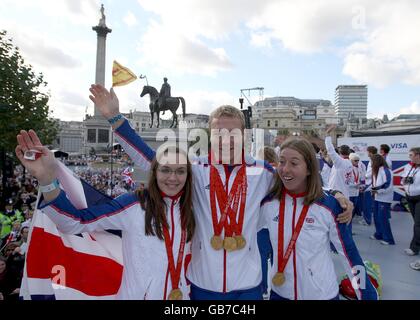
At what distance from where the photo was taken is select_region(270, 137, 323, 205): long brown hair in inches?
86.1

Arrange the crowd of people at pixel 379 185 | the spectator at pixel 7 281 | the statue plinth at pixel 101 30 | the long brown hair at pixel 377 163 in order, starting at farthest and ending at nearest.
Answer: the statue plinth at pixel 101 30, the long brown hair at pixel 377 163, the crowd of people at pixel 379 185, the spectator at pixel 7 281

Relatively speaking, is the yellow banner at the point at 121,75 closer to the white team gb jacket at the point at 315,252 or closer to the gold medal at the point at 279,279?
the white team gb jacket at the point at 315,252

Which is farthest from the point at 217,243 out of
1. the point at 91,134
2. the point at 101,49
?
the point at 91,134

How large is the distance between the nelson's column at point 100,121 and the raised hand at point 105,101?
47.6 meters

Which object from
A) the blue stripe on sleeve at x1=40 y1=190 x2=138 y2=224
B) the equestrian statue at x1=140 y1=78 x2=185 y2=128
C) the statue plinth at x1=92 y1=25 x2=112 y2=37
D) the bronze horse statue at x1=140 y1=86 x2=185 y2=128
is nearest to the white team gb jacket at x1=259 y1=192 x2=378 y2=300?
the blue stripe on sleeve at x1=40 y1=190 x2=138 y2=224

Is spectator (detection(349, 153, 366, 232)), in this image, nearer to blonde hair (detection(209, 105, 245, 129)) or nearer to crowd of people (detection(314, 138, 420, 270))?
crowd of people (detection(314, 138, 420, 270))

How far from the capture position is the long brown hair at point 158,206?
2055 millimetres

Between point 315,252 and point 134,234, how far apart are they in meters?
1.28

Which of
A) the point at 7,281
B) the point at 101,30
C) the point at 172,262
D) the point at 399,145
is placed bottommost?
the point at 7,281

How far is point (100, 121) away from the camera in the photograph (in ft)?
195

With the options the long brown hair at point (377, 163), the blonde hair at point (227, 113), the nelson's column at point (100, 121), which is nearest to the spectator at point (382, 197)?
the long brown hair at point (377, 163)

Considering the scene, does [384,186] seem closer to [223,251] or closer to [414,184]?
[414,184]

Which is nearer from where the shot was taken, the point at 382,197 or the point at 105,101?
the point at 105,101
